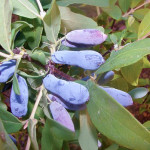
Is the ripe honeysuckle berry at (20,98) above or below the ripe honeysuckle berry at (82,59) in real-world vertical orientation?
below

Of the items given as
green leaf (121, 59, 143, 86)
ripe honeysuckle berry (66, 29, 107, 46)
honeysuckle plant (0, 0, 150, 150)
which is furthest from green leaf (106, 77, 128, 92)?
ripe honeysuckle berry (66, 29, 107, 46)

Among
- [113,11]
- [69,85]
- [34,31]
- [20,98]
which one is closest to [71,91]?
[69,85]

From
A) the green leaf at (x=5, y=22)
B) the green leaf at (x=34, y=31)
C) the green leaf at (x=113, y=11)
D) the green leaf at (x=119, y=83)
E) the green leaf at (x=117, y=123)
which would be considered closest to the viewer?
the green leaf at (x=117, y=123)

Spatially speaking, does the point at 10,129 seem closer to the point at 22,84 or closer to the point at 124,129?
the point at 22,84

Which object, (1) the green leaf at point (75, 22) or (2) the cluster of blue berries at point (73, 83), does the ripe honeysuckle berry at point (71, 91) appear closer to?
(2) the cluster of blue berries at point (73, 83)

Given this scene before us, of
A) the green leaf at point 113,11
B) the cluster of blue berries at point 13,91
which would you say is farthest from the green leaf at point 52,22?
the green leaf at point 113,11

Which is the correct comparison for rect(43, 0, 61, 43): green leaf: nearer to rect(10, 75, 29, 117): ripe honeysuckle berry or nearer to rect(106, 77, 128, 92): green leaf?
rect(10, 75, 29, 117): ripe honeysuckle berry

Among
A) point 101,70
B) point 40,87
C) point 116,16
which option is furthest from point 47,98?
point 116,16
